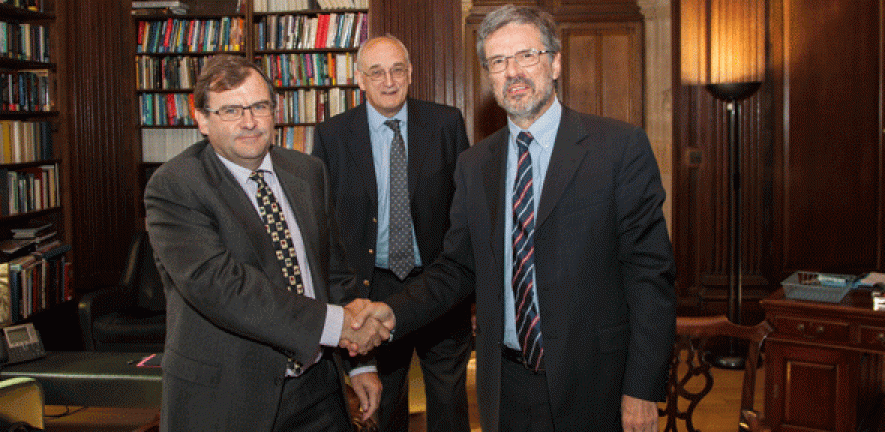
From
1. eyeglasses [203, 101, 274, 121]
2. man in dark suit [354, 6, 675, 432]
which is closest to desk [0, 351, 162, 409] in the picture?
eyeglasses [203, 101, 274, 121]

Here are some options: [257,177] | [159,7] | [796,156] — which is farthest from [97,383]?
[796,156]

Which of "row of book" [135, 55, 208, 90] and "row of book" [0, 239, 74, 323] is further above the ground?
"row of book" [135, 55, 208, 90]

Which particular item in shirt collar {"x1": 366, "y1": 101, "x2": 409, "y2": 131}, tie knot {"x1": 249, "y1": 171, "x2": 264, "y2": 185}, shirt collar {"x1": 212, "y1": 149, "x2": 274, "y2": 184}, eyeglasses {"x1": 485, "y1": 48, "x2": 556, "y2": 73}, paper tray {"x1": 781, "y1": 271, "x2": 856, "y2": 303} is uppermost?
eyeglasses {"x1": 485, "y1": 48, "x2": 556, "y2": 73}

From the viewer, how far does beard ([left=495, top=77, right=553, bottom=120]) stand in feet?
6.43

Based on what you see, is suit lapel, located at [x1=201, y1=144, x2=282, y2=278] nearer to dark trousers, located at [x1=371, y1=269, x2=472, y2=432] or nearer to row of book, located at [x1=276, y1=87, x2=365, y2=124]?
dark trousers, located at [x1=371, y1=269, x2=472, y2=432]

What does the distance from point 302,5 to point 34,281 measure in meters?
2.97

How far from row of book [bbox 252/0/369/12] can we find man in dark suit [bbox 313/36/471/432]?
3273 millimetres

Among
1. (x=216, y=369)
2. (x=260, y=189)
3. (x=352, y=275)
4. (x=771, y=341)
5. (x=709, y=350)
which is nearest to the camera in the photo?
(x=216, y=369)

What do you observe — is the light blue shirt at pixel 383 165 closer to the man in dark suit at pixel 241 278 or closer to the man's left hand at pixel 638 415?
the man in dark suit at pixel 241 278

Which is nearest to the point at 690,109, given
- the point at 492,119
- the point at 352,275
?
the point at 492,119

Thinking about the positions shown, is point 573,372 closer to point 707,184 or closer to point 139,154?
point 707,184

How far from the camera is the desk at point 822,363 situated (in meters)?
3.28

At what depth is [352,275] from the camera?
2256 millimetres

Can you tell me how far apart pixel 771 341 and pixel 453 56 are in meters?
3.40
